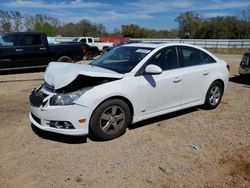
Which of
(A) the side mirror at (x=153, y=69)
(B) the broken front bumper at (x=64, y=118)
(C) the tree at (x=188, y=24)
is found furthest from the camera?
(C) the tree at (x=188, y=24)

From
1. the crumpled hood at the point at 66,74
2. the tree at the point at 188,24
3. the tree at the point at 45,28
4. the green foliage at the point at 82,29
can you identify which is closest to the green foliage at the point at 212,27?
the tree at the point at 188,24

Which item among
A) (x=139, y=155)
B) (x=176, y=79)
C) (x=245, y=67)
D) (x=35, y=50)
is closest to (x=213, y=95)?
(x=176, y=79)

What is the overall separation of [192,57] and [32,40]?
8636 millimetres

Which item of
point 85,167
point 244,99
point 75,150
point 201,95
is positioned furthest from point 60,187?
point 244,99

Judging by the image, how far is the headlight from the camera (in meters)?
4.87

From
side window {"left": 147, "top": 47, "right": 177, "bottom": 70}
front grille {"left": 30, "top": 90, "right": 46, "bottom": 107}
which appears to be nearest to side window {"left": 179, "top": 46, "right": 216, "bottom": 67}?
side window {"left": 147, "top": 47, "right": 177, "bottom": 70}

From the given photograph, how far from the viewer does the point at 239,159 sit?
15.1 feet

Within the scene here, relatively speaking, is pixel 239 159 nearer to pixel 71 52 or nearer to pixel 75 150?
pixel 75 150

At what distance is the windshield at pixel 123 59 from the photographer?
18.7 ft

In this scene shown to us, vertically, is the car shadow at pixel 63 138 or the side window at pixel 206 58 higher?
the side window at pixel 206 58

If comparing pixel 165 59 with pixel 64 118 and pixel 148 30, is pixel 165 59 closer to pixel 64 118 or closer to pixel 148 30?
pixel 64 118

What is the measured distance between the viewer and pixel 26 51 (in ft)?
42.6

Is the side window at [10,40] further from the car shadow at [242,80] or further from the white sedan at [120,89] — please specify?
the car shadow at [242,80]

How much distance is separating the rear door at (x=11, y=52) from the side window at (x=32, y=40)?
28cm
